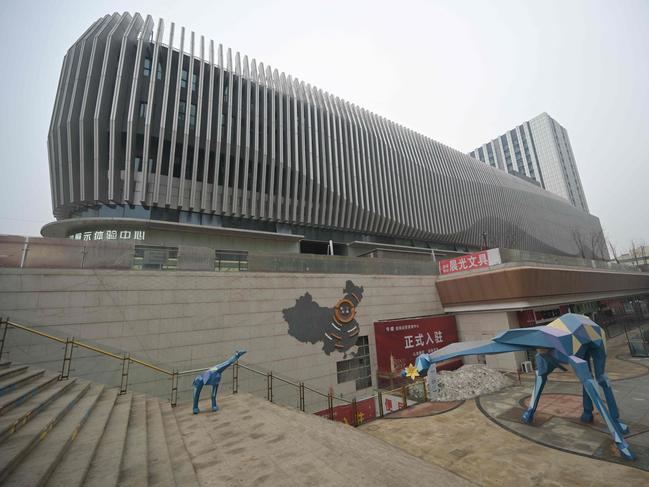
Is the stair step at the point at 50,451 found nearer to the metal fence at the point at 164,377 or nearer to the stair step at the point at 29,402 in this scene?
the stair step at the point at 29,402

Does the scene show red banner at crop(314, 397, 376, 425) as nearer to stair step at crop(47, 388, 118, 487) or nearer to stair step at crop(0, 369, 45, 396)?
stair step at crop(47, 388, 118, 487)

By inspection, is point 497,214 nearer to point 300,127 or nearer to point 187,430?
point 300,127

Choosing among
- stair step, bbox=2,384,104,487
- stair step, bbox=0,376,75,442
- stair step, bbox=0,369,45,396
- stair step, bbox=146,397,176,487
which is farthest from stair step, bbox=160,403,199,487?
stair step, bbox=0,369,45,396

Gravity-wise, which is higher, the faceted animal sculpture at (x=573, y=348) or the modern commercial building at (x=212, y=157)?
the modern commercial building at (x=212, y=157)

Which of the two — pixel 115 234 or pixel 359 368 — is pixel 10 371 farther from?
pixel 115 234

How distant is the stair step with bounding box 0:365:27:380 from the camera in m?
7.16

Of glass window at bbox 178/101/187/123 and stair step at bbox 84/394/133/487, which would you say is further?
glass window at bbox 178/101/187/123

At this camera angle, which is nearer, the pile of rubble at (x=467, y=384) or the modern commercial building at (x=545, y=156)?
the pile of rubble at (x=467, y=384)

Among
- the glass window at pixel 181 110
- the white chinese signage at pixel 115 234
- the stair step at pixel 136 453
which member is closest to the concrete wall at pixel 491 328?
the stair step at pixel 136 453

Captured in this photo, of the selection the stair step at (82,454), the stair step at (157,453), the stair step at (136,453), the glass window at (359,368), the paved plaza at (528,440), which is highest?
the stair step at (82,454)

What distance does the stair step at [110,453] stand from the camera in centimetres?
442

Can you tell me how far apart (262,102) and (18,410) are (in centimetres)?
2592

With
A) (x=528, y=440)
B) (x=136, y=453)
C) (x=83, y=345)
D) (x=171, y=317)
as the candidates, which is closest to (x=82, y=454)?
(x=136, y=453)

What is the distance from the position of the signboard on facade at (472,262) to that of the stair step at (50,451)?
20.2 meters
